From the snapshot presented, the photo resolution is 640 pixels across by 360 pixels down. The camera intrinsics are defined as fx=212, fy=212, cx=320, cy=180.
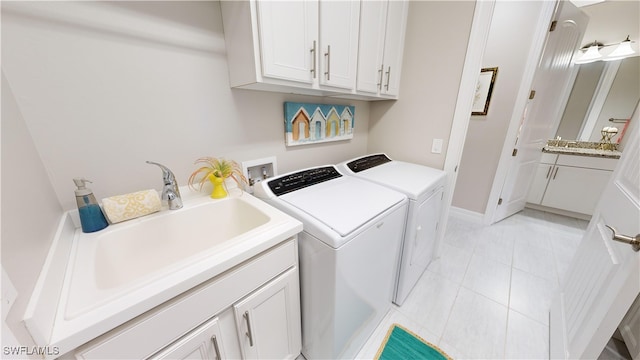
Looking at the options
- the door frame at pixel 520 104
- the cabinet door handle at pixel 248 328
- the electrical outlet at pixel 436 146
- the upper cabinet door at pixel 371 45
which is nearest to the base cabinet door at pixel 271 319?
the cabinet door handle at pixel 248 328

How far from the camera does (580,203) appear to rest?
262 cm

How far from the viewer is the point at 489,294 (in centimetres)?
165

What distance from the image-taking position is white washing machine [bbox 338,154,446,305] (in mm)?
1340

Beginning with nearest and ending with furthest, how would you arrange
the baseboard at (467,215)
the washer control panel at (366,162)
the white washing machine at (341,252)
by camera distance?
1. the white washing machine at (341,252)
2. the washer control panel at (366,162)
3. the baseboard at (467,215)

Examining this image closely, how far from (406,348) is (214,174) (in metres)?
1.52

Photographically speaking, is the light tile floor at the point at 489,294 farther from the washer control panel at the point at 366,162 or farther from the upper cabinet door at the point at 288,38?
the upper cabinet door at the point at 288,38

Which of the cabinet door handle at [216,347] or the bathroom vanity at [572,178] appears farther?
the bathroom vanity at [572,178]

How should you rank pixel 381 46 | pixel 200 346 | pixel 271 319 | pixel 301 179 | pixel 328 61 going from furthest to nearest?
1. pixel 381 46
2. pixel 301 179
3. pixel 328 61
4. pixel 271 319
5. pixel 200 346

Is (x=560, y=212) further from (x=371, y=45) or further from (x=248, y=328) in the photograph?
(x=248, y=328)

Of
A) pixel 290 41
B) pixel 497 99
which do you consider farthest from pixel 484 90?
pixel 290 41

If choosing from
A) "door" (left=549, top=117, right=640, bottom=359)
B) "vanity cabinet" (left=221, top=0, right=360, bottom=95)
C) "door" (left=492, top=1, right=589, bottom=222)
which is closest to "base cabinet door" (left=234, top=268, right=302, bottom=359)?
"vanity cabinet" (left=221, top=0, right=360, bottom=95)

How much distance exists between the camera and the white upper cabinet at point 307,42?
0.95 m

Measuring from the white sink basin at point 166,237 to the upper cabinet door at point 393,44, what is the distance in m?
1.39

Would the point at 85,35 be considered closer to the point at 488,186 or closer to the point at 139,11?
the point at 139,11
